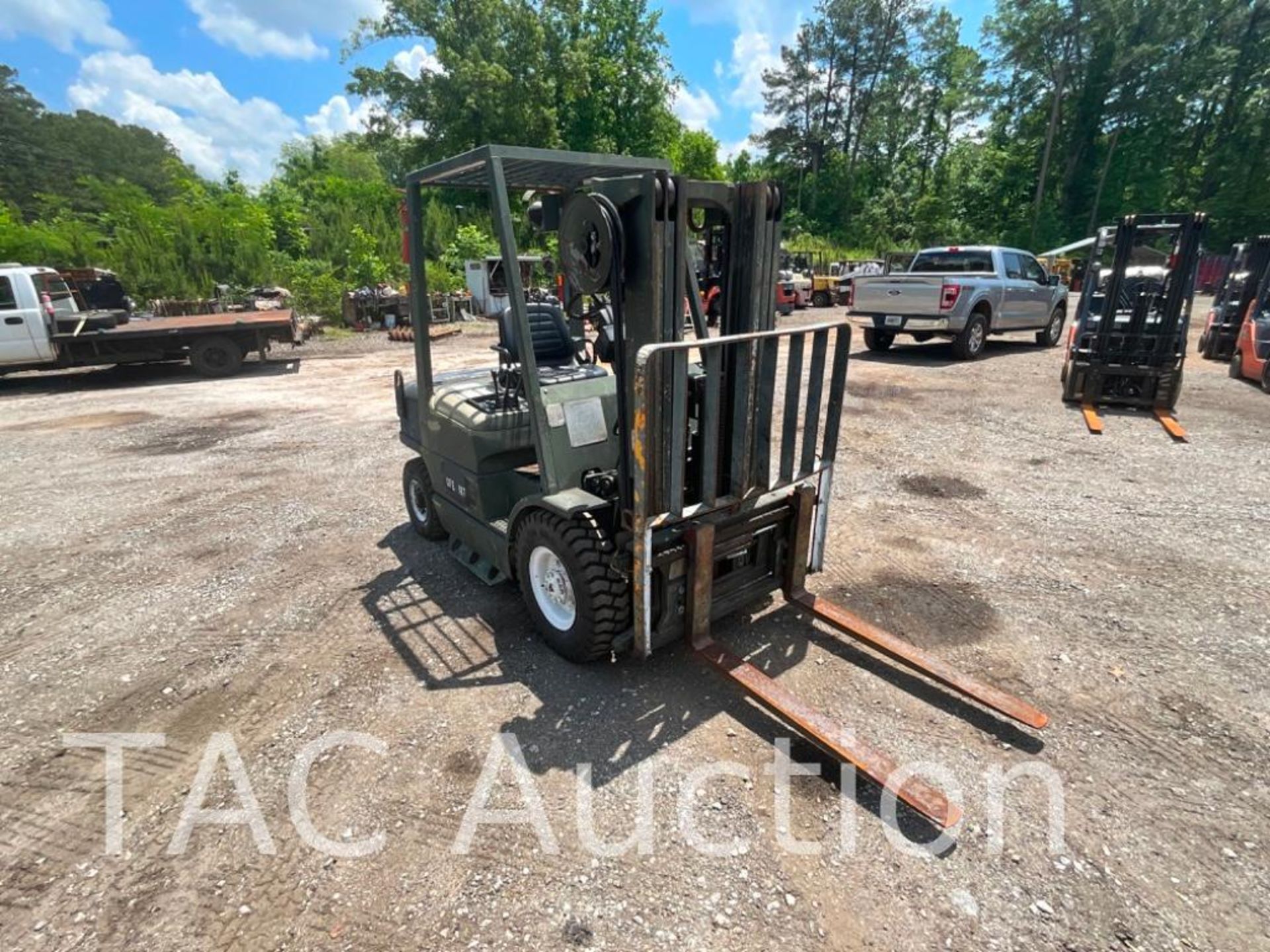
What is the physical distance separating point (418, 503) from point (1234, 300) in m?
16.8

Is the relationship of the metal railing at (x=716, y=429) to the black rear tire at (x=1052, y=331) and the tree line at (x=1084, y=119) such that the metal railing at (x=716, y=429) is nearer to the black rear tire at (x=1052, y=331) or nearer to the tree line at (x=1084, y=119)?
the black rear tire at (x=1052, y=331)

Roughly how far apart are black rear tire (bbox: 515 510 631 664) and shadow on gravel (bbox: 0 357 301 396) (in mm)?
12238

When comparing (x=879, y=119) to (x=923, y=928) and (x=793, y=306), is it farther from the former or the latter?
(x=923, y=928)

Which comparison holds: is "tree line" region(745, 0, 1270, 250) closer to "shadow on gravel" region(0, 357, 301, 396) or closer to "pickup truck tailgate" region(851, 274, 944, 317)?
"pickup truck tailgate" region(851, 274, 944, 317)

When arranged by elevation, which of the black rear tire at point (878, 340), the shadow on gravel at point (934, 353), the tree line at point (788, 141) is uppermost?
the tree line at point (788, 141)

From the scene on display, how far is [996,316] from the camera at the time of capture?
12688 millimetres

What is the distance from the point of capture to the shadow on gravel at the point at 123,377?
11953mm

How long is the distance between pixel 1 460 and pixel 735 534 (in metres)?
9.22

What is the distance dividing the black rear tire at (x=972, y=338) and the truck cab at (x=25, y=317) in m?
17.3

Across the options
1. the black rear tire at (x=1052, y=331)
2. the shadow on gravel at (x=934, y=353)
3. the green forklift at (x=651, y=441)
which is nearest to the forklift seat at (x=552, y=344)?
the green forklift at (x=651, y=441)

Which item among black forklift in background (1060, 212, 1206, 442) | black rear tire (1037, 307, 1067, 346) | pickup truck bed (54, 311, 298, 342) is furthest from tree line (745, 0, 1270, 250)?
pickup truck bed (54, 311, 298, 342)

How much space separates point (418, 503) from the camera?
496 cm

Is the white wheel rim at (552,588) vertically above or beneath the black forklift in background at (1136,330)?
beneath

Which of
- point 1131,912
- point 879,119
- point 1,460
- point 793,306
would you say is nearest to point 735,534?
point 1131,912
